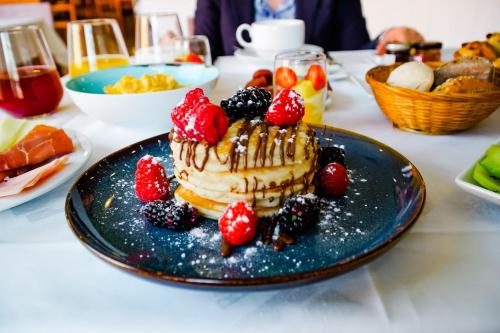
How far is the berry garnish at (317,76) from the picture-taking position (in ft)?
4.55

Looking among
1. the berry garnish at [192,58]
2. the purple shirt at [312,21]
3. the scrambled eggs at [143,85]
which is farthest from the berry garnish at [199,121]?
the purple shirt at [312,21]

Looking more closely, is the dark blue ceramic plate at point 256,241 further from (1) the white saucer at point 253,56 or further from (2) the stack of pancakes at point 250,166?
(1) the white saucer at point 253,56

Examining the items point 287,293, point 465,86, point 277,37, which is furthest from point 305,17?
point 287,293

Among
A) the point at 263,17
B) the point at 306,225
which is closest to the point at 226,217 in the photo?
the point at 306,225

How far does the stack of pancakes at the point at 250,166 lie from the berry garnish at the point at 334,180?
0.03 metres

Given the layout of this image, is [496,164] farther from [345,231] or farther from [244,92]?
[244,92]

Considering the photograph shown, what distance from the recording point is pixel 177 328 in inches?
23.9

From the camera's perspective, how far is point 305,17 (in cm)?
297

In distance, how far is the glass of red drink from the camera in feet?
4.69

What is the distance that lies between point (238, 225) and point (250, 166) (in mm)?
153

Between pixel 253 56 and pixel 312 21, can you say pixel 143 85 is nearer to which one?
pixel 253 56

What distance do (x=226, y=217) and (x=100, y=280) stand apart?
235 mm

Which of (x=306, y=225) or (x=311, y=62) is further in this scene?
(x=311, y=62)

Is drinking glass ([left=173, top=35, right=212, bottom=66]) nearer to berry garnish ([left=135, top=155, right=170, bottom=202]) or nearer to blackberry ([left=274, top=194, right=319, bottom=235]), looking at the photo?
berry garnish ([left=135, top=155, right=170, bottom=202])
